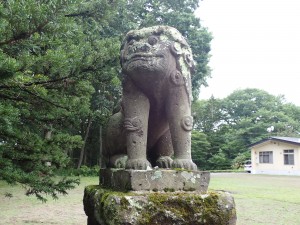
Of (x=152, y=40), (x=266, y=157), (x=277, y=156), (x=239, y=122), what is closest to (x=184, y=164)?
(x=152, y=40)

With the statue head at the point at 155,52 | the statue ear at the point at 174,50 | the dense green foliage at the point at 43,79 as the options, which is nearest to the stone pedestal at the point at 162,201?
the statue head at the point at 155,52

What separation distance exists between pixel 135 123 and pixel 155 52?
0.57 m

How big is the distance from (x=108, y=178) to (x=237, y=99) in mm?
35311

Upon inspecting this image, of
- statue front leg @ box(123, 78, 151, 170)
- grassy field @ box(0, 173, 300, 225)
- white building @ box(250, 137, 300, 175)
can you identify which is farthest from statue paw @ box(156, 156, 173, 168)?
white building @ box(250, 137, 300, 175)

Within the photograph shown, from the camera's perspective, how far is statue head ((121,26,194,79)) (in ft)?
8.17

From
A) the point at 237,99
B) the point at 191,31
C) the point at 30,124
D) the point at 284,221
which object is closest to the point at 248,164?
the point at 237,99

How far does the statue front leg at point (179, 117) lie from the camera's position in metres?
2.59

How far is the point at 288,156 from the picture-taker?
83.6ft

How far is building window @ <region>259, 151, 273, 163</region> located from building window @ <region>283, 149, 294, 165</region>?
4.47 ft

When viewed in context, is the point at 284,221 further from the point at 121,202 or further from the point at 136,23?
the point at 136,23

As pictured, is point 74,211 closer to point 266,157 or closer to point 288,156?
point 288,156

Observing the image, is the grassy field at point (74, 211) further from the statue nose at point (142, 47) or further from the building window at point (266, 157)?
the building window at point (266, 157)

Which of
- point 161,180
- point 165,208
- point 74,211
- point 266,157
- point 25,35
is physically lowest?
point 74,211

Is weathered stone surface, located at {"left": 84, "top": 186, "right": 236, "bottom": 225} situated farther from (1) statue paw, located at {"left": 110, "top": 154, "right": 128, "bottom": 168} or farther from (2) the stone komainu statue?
(1) statue paw, located at {"left": 110, "top": 154, "right": 128, "bottom": 168}
